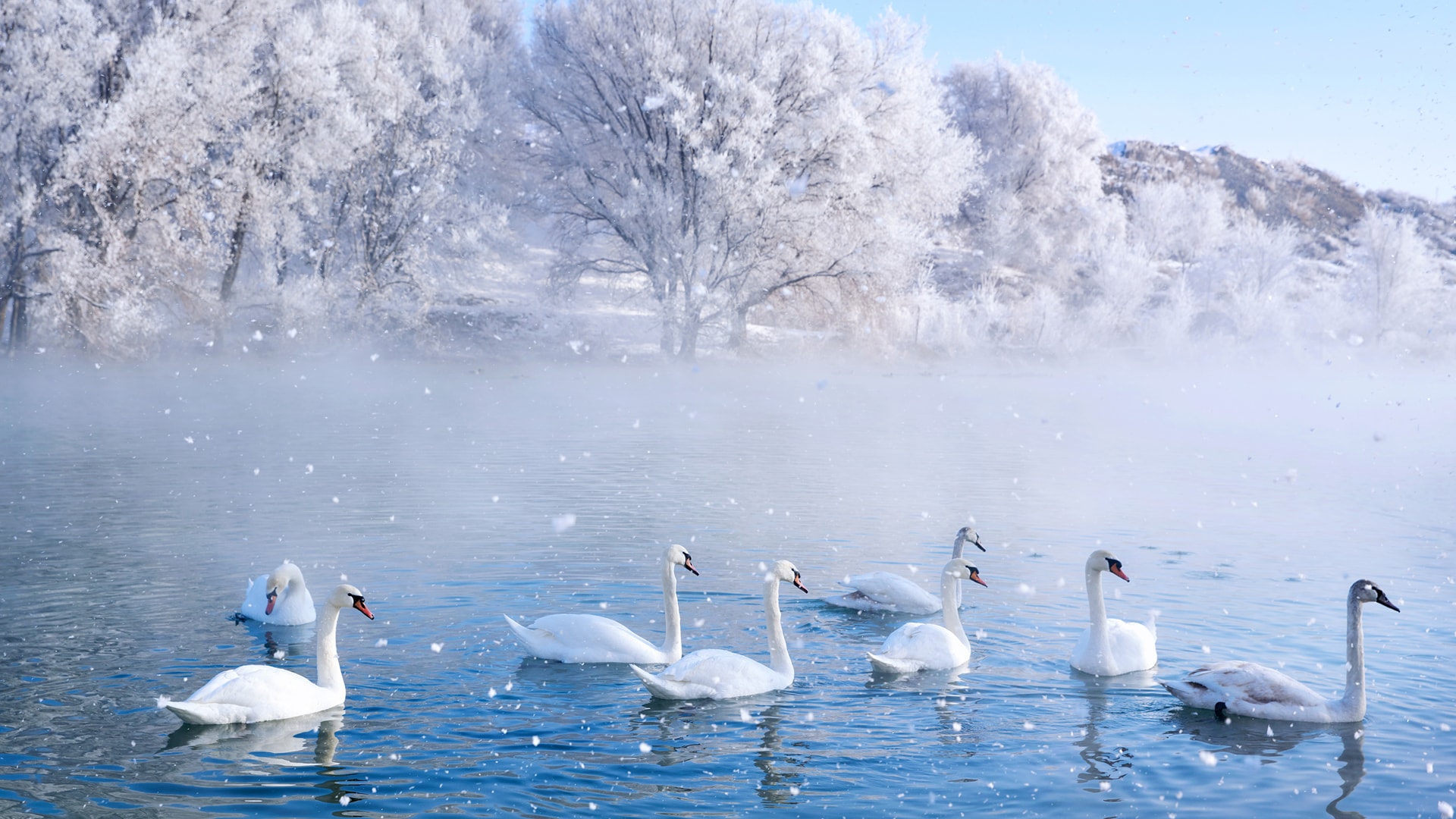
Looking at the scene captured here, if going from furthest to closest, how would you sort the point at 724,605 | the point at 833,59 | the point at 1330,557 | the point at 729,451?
the point at 833,59 < the point at 729,451 < the point at 1330,557 < the point at 724,605

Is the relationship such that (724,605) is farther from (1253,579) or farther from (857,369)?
(857,369)

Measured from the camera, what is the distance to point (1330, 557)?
14398 mm

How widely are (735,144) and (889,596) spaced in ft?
97.0

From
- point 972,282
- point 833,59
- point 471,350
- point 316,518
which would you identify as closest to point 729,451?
point 316,518

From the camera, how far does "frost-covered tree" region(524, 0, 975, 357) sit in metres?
39.7

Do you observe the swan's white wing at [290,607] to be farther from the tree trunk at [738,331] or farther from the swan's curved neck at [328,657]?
the tree trunk at [738,331]

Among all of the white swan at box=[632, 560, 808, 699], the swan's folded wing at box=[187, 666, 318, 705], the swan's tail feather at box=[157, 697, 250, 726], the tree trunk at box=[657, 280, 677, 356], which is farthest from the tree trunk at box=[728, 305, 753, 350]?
the swan's tail feather at box=[157, 697, 250, 726]

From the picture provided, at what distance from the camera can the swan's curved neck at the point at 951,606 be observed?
9.98 metres

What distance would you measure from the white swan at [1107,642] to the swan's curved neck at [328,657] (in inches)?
213

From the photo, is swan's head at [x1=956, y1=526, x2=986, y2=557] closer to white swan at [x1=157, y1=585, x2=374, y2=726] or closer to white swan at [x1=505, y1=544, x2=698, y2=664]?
white swan at [x1=505, y1=544, x2=698, y2=664]

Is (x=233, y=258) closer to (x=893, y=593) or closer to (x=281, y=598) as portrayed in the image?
(x=281, y=598)

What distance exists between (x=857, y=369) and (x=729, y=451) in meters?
24.5

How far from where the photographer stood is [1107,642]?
9.38 meters

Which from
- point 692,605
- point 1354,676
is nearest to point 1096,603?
point 1354,676
